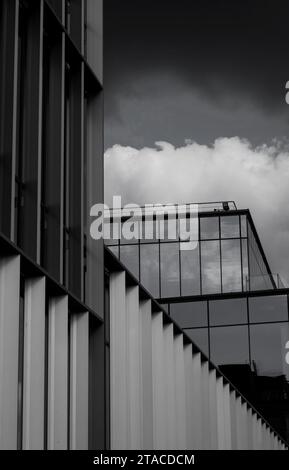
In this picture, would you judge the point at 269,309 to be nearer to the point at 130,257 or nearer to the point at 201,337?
the point at 201,337

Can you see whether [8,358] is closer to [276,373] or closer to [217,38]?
[276,373]

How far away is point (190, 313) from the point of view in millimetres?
53656

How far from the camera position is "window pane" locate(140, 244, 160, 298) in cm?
6282

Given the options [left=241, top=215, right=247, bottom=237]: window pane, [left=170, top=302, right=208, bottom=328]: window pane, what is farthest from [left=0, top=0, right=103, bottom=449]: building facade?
[left=241, top=215, right=247, bottom=237]: window pane

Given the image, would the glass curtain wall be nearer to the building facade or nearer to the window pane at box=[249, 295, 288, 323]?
the window pane at box=[249, 295, 288, 323]

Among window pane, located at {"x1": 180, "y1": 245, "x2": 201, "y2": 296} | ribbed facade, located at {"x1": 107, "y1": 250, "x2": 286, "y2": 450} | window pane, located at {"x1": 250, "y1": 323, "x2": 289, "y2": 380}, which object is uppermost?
window pane, located at {"x1": 180, "y1": 245, "x2": 201, "y2": 296}

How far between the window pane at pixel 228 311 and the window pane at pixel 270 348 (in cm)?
97

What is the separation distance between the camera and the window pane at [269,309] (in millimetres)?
51469

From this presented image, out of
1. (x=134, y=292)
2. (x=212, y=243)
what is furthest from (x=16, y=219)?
(x=212, y=243)

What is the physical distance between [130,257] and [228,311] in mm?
14022

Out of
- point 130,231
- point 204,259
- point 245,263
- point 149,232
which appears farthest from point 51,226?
point 130,231

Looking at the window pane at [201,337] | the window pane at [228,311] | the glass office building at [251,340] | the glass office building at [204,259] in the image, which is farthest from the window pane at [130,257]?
the window pane at [201,337]

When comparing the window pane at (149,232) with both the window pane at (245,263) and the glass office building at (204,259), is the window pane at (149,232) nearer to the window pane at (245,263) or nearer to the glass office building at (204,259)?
the glass office building at (204,259)

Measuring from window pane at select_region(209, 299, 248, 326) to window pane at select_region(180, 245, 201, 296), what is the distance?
9.02 metres
